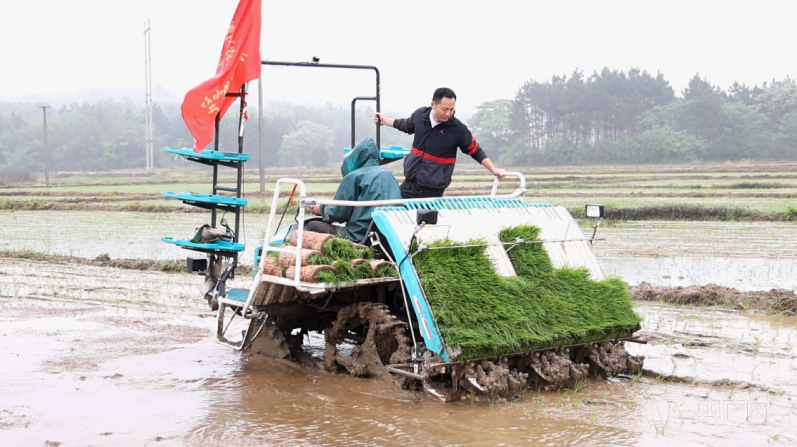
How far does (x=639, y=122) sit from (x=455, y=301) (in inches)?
2593

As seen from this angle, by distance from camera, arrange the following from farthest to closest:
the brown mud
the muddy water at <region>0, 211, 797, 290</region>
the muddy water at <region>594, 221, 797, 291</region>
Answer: the muddy water at <region>0, 211, 797, 290</region> → the muddy water at <region>594, 221, 797, 291</region> → the brown mud

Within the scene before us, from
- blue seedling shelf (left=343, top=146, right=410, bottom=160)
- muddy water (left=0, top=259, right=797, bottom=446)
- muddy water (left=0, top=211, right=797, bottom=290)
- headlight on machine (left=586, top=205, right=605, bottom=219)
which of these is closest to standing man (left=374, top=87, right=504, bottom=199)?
blue seedling shelf (left=343, top=146, right=410, bottom=160)

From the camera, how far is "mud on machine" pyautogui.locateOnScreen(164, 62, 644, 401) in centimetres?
593

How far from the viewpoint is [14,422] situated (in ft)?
18.8

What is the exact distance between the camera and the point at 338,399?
626 cm

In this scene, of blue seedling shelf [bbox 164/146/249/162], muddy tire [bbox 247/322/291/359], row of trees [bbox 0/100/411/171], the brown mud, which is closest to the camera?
blue seedling shelf [bbox 164/146/249/162]

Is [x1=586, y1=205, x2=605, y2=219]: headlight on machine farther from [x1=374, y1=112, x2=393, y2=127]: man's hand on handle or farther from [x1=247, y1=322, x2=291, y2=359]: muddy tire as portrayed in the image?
[x1=247, y1=322, x2=291, y2=359]: muddy tire

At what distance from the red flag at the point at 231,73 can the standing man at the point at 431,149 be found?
132 cm

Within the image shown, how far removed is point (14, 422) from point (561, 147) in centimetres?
6368

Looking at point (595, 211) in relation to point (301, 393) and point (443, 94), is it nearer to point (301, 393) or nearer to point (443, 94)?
point (443, 94)

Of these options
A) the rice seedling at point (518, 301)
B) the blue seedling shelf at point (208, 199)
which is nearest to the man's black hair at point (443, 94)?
the rice seedling at point (518, 301)

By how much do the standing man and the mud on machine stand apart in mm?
528

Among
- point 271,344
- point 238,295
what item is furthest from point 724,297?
point 238,295

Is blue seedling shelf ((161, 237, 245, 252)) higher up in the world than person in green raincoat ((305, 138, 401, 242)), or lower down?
lower down
